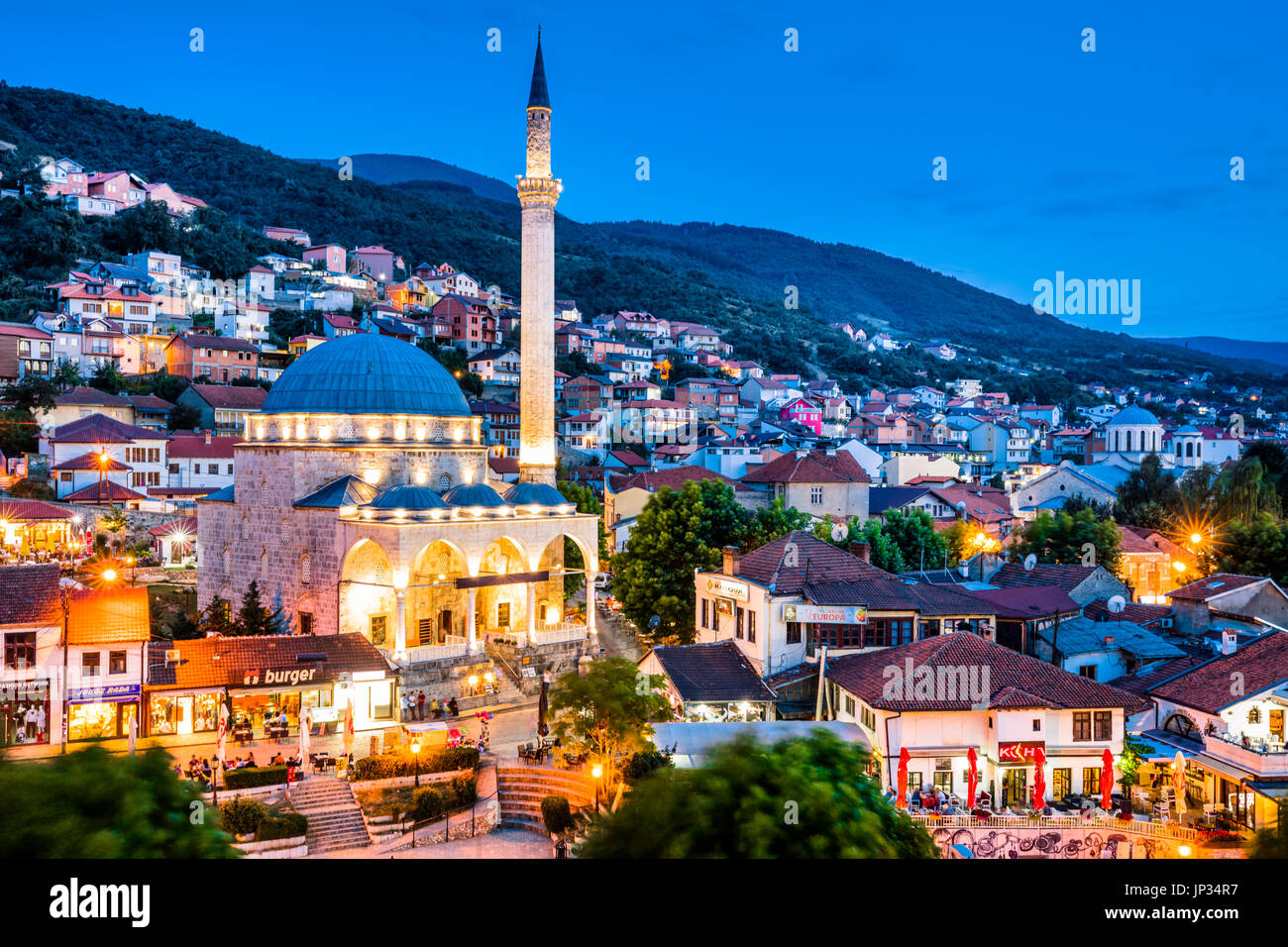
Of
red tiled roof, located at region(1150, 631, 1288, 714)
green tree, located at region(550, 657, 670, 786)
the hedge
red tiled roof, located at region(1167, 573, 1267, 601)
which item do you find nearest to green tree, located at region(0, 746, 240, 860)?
green tree, located at region(550, 657, 670, 786)

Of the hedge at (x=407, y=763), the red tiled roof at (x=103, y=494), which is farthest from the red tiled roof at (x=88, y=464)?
the hedge at (x=407, y=763)

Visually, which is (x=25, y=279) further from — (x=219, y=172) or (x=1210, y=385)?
(x=1210, y=385)

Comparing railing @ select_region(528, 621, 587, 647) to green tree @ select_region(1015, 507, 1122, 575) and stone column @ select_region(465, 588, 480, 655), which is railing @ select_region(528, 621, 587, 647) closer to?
stone column @ select_region(465, 588, 480, 655)

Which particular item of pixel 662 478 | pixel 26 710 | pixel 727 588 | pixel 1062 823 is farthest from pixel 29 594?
pixel 662 478

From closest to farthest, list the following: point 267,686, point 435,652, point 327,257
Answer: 1. point 267,686
2. point 435,652
3. point 327,257

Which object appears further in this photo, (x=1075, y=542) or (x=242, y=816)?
(x=1075, y=542)

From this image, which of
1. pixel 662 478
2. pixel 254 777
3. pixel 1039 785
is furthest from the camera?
pixel 662 478

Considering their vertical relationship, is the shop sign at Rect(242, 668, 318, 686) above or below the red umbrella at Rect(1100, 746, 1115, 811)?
above

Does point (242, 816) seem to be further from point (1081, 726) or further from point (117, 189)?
point (117, 189)

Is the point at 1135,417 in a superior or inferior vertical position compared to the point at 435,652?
superior
